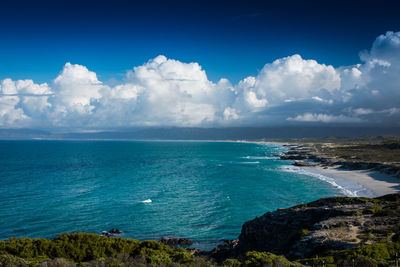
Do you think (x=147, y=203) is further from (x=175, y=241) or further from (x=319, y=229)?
(x=319, y=229)

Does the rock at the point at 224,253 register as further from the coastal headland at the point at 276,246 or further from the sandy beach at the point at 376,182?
the sandy beach at the point at 376,182

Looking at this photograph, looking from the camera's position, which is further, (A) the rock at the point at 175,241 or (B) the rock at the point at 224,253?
(A) the rock at the point at 175,241

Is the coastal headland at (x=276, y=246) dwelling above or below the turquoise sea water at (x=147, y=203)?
above

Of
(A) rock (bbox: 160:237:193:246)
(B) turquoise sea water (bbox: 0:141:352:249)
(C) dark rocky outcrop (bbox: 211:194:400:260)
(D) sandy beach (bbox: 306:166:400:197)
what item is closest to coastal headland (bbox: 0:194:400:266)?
(C) dark rocky outcrop (bbox: 211:194:400:260)

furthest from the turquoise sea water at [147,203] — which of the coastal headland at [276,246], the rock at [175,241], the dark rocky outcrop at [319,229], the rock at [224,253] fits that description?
the coastal headland at [276,246]

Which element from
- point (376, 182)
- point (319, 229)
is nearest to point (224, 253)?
point (319, 229)

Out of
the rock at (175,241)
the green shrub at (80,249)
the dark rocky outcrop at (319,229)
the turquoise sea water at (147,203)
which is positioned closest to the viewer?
the green shrub at (80,249)

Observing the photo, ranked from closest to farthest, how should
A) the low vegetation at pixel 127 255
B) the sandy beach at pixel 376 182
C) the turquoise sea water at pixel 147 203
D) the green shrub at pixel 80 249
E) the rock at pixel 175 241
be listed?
1. the low vegetation at pixel 127 255
2. the green shrub at pixel 80 249
3. the rock at pixel 175 241
4. the turquoise sea water at pixel 147 203
5. the sandy beach at pixel 376 182

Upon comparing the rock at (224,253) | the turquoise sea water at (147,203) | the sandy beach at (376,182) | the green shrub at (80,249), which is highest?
the green shrub at (80,249)

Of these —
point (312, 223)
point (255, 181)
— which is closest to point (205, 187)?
point (255, 181)
